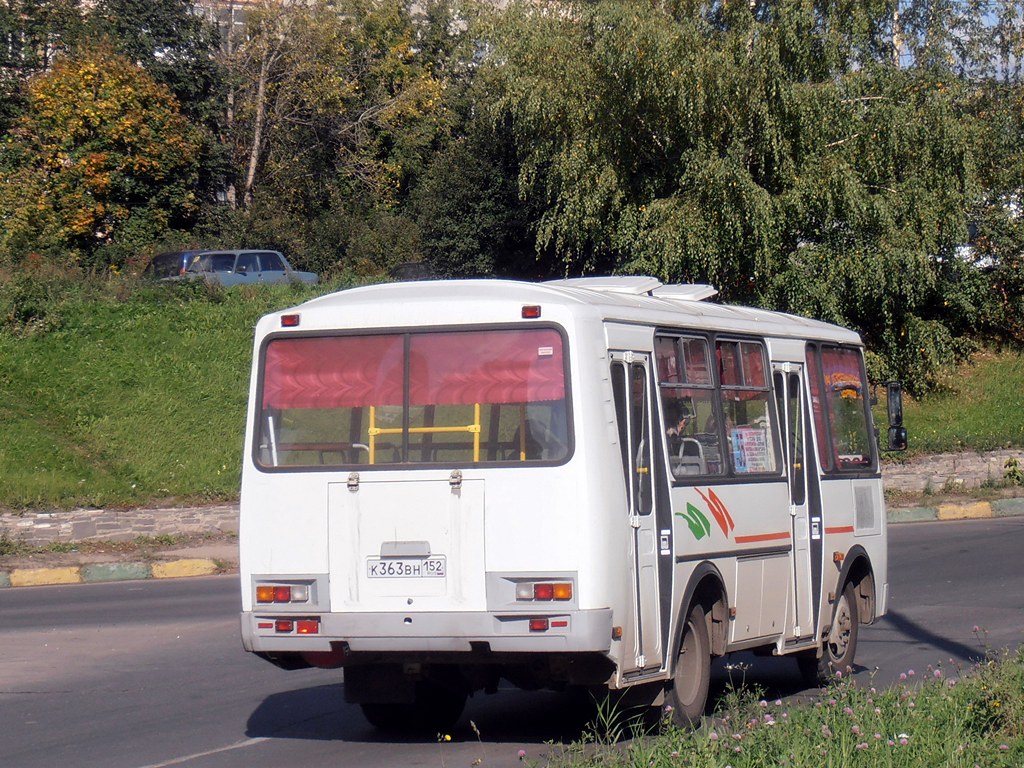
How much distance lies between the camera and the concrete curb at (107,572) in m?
18.3

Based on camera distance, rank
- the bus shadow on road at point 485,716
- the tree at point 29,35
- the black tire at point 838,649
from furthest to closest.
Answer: the tree at point 29,35 → the black tire at point 838,649 → the bus shadow on road at point 485,716

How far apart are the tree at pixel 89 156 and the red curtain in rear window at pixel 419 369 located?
29.8m

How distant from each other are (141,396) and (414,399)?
18.8 m

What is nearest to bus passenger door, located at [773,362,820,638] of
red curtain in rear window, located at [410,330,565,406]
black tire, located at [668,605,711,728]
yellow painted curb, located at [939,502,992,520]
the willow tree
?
black tire, located at [668,605,711,728]

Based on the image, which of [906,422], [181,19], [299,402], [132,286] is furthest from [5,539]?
[181,19]

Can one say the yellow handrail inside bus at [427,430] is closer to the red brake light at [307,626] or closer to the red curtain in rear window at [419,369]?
the red curtain in rear window at [419,369]

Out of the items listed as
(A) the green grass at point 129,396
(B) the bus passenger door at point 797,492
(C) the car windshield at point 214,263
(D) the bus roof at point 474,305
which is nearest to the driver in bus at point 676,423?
(D) the bus roof at point 474,305

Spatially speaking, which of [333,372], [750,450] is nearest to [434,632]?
[333,372]

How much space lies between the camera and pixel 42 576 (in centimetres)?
1844

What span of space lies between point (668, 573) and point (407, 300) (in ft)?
7.40

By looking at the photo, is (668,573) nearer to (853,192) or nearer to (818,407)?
(818,407)

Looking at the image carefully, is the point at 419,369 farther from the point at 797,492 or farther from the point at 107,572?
the point at 107,572

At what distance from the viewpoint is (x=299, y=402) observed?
7.90m

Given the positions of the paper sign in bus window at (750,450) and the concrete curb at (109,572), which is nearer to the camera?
the paper sign in bus window at (750,450)
